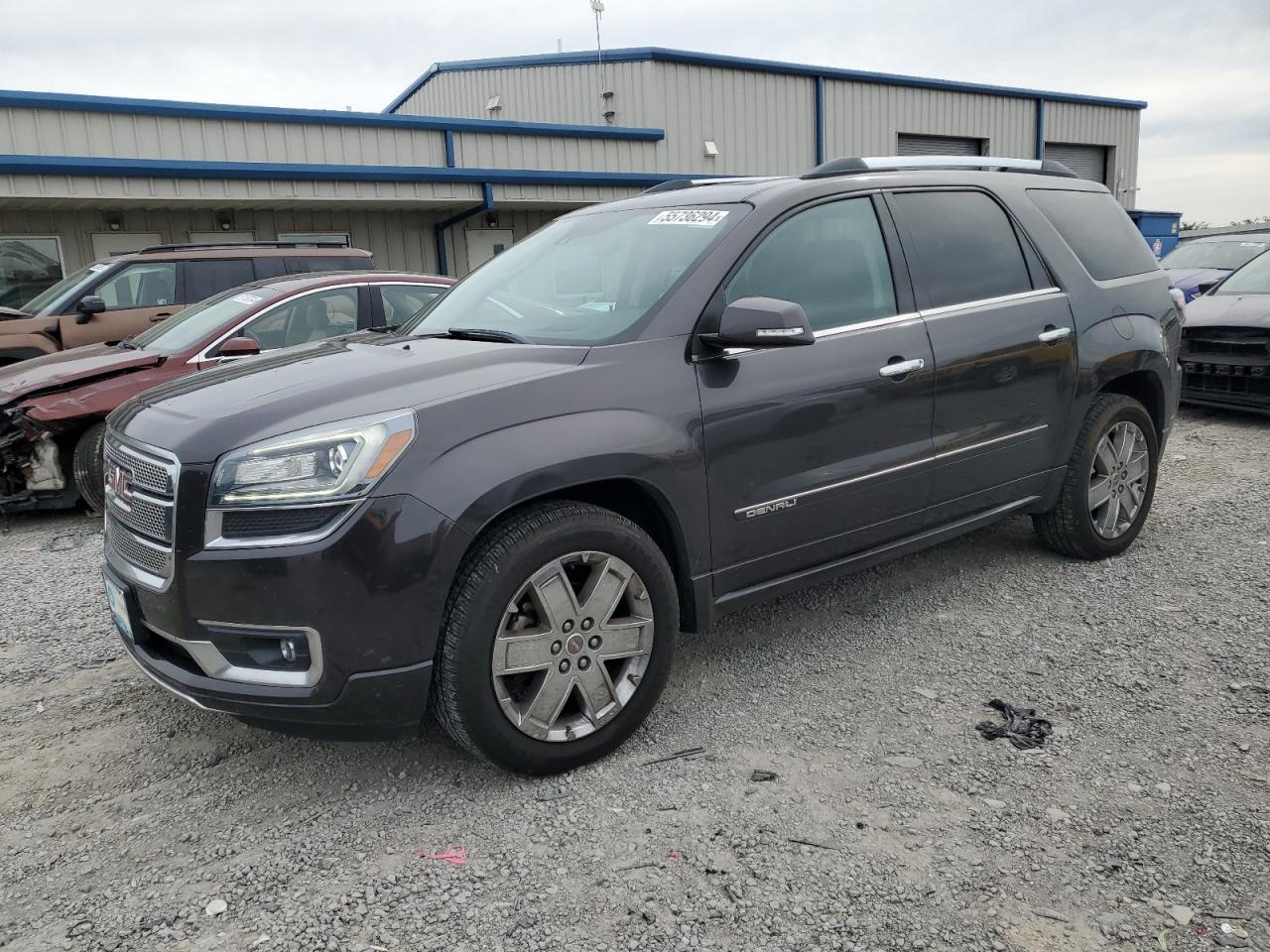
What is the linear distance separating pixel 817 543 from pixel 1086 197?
2680mm

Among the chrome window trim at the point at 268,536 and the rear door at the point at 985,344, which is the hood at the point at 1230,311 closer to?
the rear door at the point at 985,344

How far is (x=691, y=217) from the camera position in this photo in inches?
148

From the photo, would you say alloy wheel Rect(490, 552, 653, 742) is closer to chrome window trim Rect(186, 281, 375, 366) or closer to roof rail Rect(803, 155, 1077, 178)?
roof rail Rect(803, 155, 1077, 178)

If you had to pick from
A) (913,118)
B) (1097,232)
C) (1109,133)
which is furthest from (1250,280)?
(1109,133)

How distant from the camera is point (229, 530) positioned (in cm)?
272

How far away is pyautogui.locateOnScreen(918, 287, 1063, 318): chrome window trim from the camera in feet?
13.1

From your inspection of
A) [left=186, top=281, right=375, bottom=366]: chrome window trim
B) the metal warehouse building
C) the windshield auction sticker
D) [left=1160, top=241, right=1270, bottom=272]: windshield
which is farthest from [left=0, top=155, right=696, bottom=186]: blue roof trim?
the windshield auction sticker

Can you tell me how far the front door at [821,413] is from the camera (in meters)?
3.36

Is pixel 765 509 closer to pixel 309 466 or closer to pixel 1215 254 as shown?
pixel 309 466

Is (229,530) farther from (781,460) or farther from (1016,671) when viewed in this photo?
(1016,671)

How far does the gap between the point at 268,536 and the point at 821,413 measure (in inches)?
76.1

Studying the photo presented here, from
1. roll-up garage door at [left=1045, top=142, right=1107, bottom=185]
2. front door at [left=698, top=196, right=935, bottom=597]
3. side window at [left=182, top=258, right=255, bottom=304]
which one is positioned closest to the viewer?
front door at [left=698, top=196, right=935, bottom=597]

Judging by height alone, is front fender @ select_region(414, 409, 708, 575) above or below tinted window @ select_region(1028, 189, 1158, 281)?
Answer: below

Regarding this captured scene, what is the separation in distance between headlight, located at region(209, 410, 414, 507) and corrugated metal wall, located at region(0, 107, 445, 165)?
12333 millimetres
